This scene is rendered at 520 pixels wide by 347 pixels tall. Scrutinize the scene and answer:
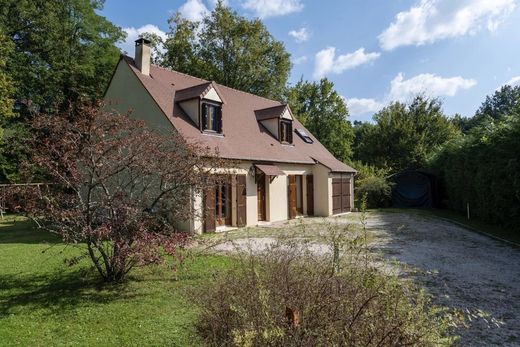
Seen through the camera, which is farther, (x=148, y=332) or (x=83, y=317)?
(x=83, y=317)

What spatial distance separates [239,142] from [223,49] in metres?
20.8

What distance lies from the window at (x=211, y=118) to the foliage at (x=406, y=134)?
2883cm

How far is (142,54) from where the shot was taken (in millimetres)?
A: 19203

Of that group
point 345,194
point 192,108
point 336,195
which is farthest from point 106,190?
point 345,194

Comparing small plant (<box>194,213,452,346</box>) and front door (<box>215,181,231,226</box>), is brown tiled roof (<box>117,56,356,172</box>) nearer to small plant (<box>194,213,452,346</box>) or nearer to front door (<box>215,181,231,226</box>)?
front door (<box>215,181,231,226</box>)

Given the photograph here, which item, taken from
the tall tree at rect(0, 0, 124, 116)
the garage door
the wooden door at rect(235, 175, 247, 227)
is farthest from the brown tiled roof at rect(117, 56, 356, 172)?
the tall tree at rect(0, 0, 124, 116)

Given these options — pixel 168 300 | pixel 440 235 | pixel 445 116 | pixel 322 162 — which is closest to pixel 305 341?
pixel 168 300

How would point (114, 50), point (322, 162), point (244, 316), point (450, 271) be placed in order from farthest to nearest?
point (114, 50), point (322, 162), point (450, 271), point (244, 316)

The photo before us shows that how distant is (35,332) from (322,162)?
20447 millimetres

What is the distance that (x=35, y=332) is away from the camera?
20.8 ft

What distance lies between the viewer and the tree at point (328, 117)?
4747cm

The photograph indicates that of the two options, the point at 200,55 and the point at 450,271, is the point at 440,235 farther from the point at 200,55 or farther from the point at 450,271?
the point at 200,55

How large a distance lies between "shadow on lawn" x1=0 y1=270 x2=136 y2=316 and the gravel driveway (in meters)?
3.44

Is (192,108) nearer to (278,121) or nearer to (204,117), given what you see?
(204,117)
